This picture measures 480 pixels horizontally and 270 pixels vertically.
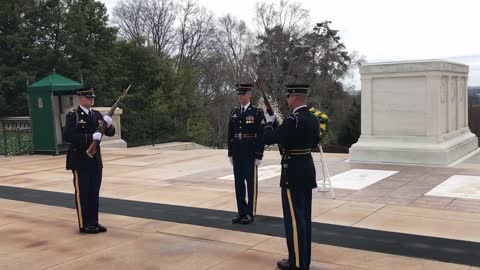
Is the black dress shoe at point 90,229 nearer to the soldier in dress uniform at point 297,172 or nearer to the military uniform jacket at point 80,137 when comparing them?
the military uniform jacket at point 80,137

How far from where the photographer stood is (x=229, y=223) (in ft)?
21.9

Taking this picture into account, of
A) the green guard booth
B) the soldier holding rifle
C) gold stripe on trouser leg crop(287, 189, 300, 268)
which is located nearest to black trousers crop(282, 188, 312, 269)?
gold stripe on trouser leg crop(287, 189, 300, 268)

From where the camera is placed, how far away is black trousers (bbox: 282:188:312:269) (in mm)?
4680

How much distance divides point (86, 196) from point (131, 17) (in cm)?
4289

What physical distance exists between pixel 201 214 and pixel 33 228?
223cm

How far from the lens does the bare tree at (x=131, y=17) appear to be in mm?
46688

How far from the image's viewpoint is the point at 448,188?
8758 mm

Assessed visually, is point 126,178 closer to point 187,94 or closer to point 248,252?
point 248,252

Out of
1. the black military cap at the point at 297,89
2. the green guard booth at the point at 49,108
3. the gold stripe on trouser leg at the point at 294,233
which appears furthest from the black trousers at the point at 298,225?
the green guard booth at the point at 49,108

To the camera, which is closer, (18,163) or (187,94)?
(18,163)

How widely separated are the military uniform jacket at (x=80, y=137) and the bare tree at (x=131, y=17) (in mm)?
41653

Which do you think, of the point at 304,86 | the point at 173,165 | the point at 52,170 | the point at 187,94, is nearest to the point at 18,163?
the point at 52,170

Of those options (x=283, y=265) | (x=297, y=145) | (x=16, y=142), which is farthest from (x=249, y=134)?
(x=16, y=142)

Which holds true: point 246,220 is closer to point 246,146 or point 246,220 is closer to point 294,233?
point 246,146
